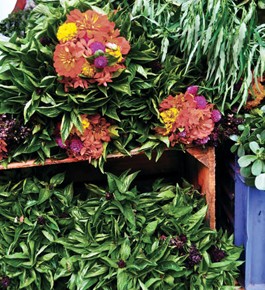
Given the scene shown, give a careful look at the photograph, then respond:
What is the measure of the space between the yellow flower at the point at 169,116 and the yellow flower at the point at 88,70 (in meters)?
0.27

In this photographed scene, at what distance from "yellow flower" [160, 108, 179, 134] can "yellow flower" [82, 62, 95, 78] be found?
274mm

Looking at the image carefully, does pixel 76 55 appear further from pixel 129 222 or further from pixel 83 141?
pixel 129 222

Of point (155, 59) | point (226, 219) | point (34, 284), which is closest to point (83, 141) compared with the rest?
point (155, 59)

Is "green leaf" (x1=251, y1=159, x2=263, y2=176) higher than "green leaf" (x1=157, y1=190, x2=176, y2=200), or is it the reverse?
"green leaf" (x1=251, y1=159, x2=263, y2=176)

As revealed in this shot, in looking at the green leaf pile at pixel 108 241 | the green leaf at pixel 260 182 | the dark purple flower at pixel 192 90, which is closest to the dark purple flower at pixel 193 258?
the green leaf pile at pixel 108 241

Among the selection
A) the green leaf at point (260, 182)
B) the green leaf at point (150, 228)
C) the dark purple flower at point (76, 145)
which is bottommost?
the green leaf at point (150, 228)

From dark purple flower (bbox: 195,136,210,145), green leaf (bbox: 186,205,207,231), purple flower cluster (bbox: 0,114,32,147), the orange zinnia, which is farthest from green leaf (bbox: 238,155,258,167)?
purple flower cluster (bbox: 0,114,32,147)

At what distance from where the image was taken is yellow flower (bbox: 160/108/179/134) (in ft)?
4.96

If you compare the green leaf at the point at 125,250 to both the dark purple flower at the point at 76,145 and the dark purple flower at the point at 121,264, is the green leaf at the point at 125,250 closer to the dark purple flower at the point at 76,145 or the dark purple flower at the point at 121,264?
the dark purple flower at the point at 121,264

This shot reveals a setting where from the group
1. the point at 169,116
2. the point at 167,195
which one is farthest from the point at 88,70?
the point at 167,195

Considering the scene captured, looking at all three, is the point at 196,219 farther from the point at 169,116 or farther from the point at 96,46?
the point at 96,46

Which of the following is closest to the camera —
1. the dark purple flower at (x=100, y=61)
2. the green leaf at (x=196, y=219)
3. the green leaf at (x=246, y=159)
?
the dark purple flower at (x=100, y=61)

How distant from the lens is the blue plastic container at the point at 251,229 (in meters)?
1.52

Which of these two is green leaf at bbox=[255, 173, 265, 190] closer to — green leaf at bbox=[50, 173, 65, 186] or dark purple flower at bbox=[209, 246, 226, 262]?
dark purple flower at bbox=[209, 246, 226, 262]
